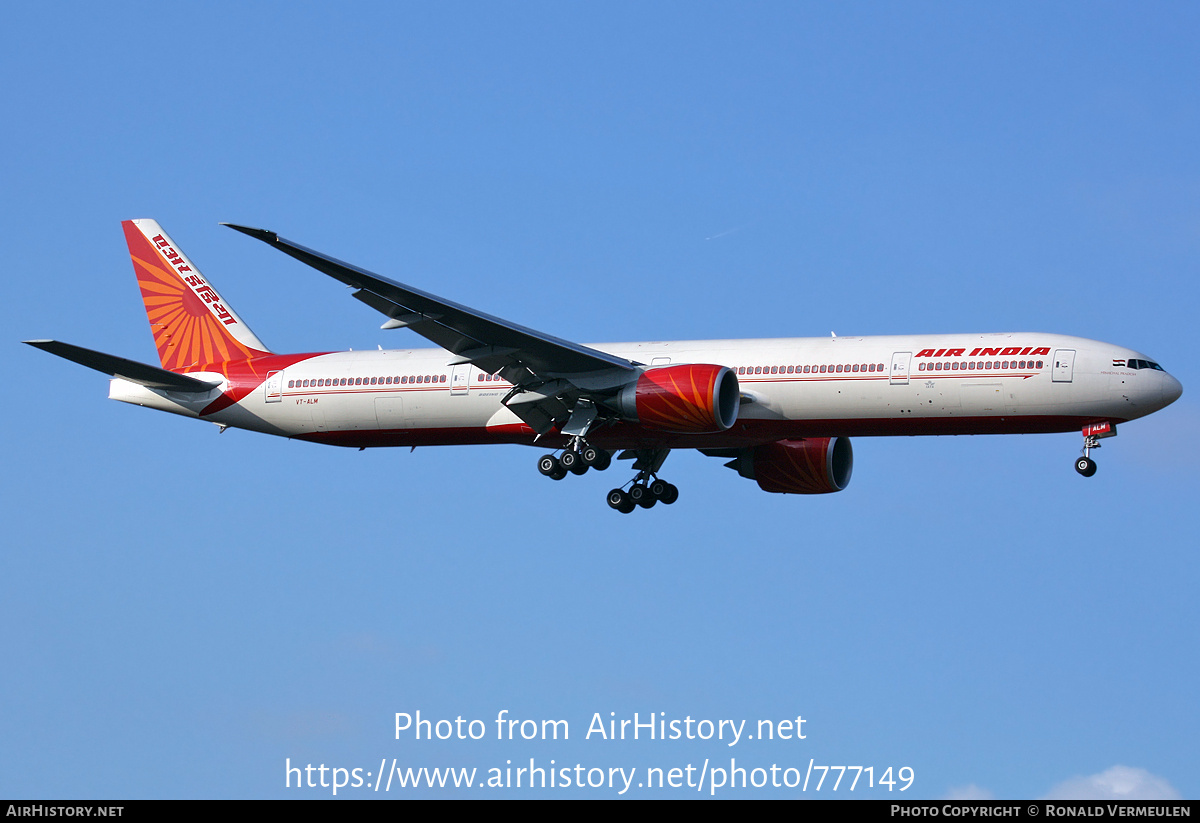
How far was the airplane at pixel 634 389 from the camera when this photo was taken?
3788cm

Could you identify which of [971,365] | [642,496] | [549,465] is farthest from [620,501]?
[971,365]

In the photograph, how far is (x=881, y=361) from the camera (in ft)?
128

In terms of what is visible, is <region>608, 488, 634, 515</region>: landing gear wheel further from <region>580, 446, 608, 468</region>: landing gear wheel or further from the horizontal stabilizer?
A: the horizontal stabilizer

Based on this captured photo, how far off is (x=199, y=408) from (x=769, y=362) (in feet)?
58.4

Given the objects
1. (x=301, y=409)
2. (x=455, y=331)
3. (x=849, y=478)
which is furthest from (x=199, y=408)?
(x=849, y=478)

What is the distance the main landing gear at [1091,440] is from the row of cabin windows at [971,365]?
7.33 feet

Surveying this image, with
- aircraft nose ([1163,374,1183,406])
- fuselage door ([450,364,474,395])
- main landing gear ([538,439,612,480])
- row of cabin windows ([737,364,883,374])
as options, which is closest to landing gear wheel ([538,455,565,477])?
main landing gear ([538,439,612,480])

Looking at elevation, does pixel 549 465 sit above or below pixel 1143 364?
below

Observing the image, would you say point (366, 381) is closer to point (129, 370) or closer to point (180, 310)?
point (129, 370)

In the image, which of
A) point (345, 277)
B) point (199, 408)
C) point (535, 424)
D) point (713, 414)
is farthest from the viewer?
point (199, 408)

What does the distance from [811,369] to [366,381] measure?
13241 mm

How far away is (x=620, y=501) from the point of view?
150ft

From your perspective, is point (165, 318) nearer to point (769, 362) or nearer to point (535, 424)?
point (535, 424)

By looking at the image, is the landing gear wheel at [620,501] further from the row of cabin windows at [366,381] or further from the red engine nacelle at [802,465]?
the row of cabin windows at [366,381]
